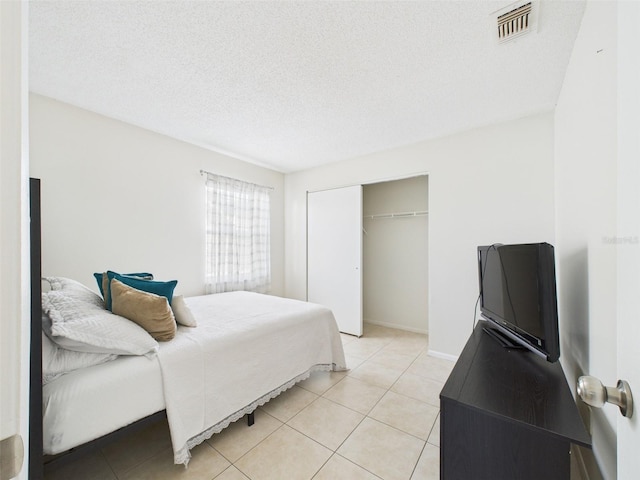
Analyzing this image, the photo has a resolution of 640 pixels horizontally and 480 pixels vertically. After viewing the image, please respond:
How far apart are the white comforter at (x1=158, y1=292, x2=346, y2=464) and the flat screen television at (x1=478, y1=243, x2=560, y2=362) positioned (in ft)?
4.60

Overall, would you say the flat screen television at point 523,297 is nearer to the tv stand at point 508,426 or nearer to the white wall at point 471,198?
the tv stand at point 508,426

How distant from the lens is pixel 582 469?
1346 millimetres

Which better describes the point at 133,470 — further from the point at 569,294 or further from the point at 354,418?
the point at 569,294

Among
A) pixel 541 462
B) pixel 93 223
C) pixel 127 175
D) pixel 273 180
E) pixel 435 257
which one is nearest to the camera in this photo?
pixel 541 462

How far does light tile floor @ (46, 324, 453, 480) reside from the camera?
58.8 inches

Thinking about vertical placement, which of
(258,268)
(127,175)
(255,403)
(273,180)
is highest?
(273,180)

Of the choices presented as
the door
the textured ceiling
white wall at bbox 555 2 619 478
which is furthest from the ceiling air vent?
the door

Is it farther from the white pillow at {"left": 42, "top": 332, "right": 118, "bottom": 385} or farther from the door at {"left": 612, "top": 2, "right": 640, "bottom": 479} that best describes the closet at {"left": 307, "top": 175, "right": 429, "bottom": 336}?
the door at {"left": 612, "top": 2, "right": 640, "bottom": 479}

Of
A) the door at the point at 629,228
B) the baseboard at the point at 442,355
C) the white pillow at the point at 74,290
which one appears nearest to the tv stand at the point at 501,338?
the baseboard at the point at 442,355

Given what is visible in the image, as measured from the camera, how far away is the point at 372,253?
4.39 meters

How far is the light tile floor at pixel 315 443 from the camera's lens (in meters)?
1.49

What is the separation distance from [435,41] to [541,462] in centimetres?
213

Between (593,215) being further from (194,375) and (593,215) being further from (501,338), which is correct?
(194,375)

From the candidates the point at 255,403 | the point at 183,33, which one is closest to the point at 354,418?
the point at 255,403
